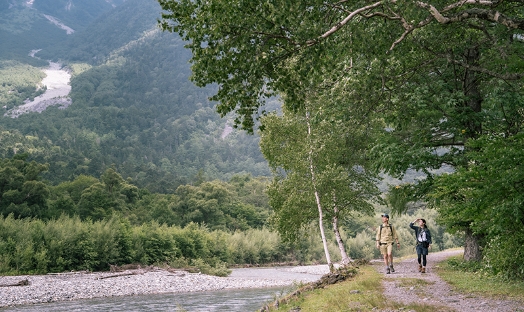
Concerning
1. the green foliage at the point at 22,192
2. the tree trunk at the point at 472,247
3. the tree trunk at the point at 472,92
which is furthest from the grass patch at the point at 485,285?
the green foliage at the point at 22,192

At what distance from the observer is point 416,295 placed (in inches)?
Answer: 486

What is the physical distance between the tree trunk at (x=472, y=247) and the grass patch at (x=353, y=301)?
5858mm

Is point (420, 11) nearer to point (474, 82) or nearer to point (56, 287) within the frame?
point (474, 82)

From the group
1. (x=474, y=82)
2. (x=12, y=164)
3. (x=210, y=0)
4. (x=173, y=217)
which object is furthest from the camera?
(x=173, y=217)

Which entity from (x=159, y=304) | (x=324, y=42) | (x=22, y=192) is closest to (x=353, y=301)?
(x=324, y=42)

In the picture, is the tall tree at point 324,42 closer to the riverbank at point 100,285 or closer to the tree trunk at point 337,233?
the tree trunk at point 337,233

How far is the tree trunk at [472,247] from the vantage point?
20.4 metres

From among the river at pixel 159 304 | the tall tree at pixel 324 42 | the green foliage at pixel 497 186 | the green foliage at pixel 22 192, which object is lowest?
the river at pixel 159 304

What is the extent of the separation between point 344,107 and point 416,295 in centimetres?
501

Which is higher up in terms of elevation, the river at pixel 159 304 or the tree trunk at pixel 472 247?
the tree trunk at pixel 472 247

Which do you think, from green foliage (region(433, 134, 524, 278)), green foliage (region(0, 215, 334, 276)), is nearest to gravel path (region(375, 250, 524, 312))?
green foliage (region(433, 134, 524, 278))

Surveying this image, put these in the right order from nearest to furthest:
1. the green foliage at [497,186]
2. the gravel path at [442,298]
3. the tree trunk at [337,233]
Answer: the green foliage at [497,186] → the gravel path at [442,298] → the tree trunk at [337,233]

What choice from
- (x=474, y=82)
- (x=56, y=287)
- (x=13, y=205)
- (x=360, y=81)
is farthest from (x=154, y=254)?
(x=360, y=81)

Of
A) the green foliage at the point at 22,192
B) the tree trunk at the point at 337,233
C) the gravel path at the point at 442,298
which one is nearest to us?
the gravel path at the point at 442,298
